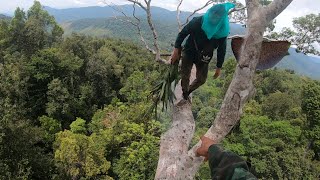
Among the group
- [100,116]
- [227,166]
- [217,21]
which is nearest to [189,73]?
[217,21]

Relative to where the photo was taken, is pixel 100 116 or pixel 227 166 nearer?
pixel 227 166

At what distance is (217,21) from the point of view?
3945 mm

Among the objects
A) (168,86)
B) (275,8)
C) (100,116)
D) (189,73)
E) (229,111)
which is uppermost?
(275,8)

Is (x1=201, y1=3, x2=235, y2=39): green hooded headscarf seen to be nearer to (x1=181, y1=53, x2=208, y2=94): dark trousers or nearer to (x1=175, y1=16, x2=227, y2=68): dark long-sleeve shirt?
(x1=175, y1=16, x2=227, y2=68): dark long-sleeve shirt

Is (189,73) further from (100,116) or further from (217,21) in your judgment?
(100,116)

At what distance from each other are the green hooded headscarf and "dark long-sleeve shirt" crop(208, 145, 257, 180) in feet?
6.16

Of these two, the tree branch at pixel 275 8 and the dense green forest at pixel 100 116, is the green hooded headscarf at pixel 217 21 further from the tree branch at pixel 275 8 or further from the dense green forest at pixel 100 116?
the dense green forest at pixel 100 116

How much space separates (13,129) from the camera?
18.7 m

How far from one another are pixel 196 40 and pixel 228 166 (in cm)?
255

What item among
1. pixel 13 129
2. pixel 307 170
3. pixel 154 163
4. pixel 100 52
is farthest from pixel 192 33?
pixel 100 52

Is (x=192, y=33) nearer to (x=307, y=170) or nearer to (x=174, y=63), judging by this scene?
(x=174, y=63)

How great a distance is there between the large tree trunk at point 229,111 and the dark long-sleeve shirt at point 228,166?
97 cm

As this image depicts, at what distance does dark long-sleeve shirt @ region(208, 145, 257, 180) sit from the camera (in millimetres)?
2045

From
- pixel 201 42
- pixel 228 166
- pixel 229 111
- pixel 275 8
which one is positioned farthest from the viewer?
pixel 201 42
